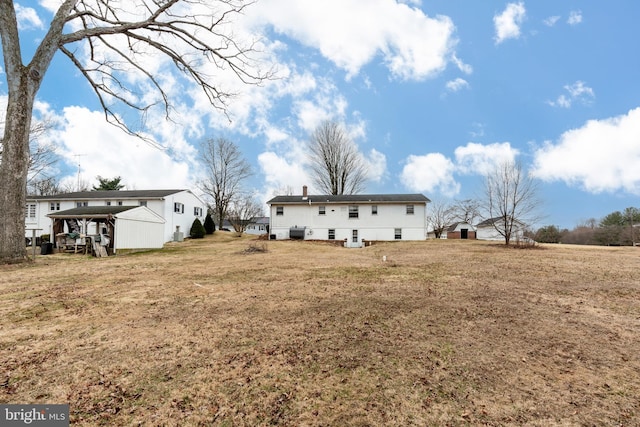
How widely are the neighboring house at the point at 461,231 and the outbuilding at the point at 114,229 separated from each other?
40139mm

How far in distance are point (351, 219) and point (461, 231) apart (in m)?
23.9

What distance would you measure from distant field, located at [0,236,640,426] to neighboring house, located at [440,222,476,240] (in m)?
39.0

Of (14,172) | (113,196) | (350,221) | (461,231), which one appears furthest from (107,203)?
(461,231)

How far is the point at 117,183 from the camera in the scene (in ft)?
142

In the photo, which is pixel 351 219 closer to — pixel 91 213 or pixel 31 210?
pixel 91 213

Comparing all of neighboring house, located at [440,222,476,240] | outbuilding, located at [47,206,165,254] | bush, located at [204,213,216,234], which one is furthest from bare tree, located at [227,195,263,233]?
neighboring house, located at [440,222,476,240]

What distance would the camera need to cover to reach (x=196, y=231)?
3184cm

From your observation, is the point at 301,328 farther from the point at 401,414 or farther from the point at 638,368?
the point at 638,368

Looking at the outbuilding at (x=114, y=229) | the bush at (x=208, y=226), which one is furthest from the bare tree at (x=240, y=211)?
the outbuilding at (x=114, y=229)

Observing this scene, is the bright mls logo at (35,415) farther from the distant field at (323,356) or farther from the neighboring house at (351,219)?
the neighboring house at (351,219)

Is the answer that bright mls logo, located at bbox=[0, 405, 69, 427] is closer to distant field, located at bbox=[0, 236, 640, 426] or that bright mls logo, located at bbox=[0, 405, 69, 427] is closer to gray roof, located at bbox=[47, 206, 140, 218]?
distant field, located at bbox=[0, 236, 640, 426]

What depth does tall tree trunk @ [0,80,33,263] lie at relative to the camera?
9938 millimetres

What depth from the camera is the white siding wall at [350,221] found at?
1106 inches

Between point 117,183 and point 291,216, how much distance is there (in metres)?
31.8
